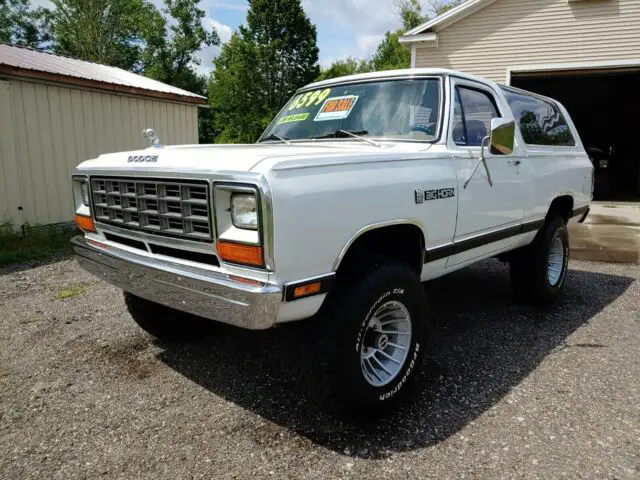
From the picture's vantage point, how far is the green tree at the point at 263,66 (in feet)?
110

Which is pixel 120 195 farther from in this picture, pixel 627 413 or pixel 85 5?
pixel 85 5

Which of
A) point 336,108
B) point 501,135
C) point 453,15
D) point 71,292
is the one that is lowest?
point 71,292

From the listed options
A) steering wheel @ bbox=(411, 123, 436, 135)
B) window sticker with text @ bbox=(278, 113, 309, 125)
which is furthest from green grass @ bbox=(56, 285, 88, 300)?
steering wheel @ bbox=(411, 123, 436, 135)

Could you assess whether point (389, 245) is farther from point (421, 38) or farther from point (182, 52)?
point (182, 52)

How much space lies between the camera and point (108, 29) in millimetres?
34938

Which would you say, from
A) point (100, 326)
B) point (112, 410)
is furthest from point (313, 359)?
point (100, 326)

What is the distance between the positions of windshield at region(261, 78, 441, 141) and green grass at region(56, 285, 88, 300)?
9.08 ft

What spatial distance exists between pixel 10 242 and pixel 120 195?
17.4ft

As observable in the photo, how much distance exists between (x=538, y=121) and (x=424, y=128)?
190cm

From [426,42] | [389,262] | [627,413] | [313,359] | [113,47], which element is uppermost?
[113,47]

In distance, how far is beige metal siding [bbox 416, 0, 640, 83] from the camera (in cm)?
1089

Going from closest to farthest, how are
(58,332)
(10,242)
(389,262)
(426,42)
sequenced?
(389,262)
(58,332)
(10,242)
(426,42)

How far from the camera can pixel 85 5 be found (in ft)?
109

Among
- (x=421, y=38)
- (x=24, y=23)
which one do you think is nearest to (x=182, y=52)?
(x=24, y=23)
